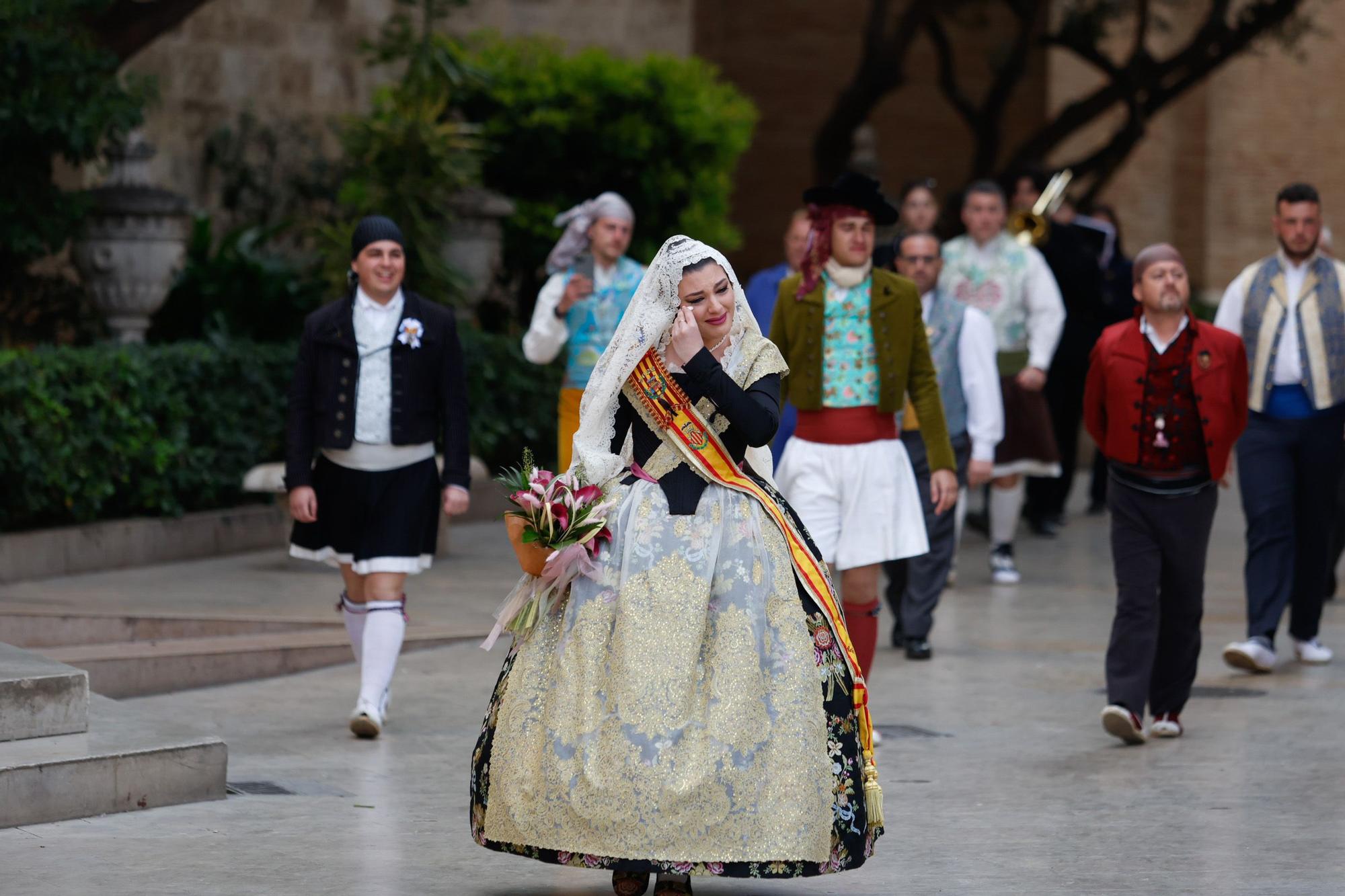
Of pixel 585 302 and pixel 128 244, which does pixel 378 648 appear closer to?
pixel 585 302

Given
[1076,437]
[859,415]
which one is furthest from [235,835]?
[1076,437]

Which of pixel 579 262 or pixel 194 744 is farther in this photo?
pixel 579 262

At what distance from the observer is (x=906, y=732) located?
7.92m

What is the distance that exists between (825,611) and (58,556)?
20.9 ft

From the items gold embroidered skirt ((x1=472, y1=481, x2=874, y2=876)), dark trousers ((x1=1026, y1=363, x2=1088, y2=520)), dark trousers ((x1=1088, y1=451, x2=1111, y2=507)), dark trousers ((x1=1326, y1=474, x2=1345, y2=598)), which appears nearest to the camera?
gold embroidered skirt ((x1=472, y1=481, x2=874, y2=876))

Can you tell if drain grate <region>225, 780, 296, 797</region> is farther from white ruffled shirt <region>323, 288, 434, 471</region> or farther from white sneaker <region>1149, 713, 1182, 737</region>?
white sneaker <region>1149, 713, 1182, 737</region>

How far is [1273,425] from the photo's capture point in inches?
357

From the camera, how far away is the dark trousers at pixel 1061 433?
14.5 metres

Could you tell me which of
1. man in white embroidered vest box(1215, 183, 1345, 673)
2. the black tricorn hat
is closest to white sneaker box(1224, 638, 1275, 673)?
man in white embroidered vest box(1215, 183, 1345, 673)

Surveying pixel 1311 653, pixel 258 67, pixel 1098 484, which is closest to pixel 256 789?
pixel 1311 653

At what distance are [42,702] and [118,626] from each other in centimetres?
260

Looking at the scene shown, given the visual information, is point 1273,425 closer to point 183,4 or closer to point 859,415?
point 859,415

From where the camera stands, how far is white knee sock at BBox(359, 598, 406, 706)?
25.1 feet

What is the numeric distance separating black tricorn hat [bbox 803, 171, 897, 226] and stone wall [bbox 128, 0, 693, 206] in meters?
8.24
